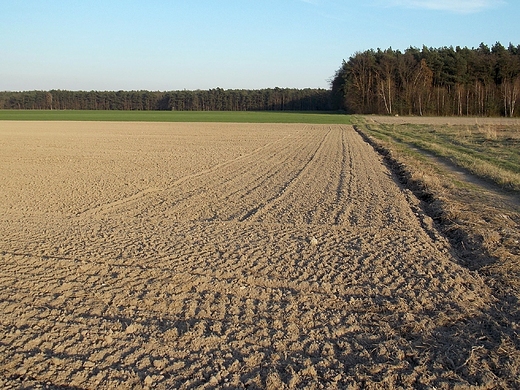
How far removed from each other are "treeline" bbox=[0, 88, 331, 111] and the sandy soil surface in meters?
132

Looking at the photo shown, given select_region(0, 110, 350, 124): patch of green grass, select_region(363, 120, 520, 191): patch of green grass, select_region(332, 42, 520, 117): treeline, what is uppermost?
select_region(332, 42, 520, 117): treeline

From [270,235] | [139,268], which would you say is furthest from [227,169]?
[139,268]

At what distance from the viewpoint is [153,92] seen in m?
153

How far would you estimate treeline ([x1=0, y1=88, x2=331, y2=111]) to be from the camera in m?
143

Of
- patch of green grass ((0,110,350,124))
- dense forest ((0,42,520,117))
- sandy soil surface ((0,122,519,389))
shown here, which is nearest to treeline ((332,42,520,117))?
dense forest ((0,42,520,117))

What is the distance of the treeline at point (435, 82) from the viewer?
262ft

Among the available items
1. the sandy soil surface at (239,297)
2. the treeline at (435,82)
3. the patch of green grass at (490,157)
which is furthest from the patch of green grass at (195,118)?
the sandy soil surface at (239,297)

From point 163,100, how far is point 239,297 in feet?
491

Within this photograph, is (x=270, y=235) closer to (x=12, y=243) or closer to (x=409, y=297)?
(x=409, y=297)

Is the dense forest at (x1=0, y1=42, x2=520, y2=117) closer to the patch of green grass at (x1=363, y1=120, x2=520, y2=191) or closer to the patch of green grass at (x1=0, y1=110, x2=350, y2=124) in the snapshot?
the patch of green grass at (x1=0, y1=110, x2=350, y2=124)

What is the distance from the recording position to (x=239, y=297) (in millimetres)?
5660

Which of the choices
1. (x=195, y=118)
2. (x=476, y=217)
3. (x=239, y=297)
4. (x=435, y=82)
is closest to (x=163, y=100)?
(x=195, y=118)

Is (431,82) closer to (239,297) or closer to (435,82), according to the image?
(435,82)

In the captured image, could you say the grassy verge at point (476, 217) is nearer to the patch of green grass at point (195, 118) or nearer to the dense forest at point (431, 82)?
the patch of green grass at point (195, 118)
